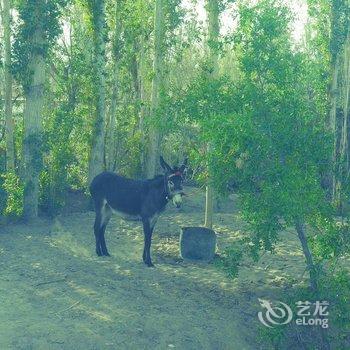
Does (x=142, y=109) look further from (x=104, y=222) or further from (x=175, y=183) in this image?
(x=175, y=183)

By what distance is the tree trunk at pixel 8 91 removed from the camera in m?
13.3

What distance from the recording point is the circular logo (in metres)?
7.15

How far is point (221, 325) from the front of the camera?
732 cm

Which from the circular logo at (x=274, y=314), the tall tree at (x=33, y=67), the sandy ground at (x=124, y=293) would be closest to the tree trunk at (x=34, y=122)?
the tall tree at (x=33, y=67)

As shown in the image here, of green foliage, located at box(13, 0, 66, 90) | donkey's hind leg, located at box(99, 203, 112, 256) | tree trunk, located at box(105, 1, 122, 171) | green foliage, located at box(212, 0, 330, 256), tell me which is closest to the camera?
green foliage, located at box(212, 0, 330, 256)

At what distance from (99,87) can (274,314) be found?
9050 mm

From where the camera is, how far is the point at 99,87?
46.9 ft

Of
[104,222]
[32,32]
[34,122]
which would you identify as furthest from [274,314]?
[32,32]

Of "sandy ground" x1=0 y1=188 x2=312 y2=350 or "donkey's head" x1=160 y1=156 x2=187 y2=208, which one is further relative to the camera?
"donkey's head" x1=160 y1=156 x2=187 y2=208

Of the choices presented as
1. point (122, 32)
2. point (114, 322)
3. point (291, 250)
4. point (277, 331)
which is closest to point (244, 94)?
point (277, 331)

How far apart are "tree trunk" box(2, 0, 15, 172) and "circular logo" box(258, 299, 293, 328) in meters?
8.33

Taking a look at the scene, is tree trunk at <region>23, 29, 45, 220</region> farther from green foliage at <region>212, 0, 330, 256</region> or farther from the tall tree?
green foliage at <region>212, 0, 330, 256</region>

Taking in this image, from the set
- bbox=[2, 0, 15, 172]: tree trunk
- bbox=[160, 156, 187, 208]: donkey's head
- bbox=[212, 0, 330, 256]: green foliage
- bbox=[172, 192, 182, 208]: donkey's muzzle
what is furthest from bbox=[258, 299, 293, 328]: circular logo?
bbox=[2, 0, 15, 172]: tree trunk

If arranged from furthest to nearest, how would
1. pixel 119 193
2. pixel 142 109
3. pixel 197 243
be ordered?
1. pixel 142 109
2. pixel 119 193
3. pixel 197 243
